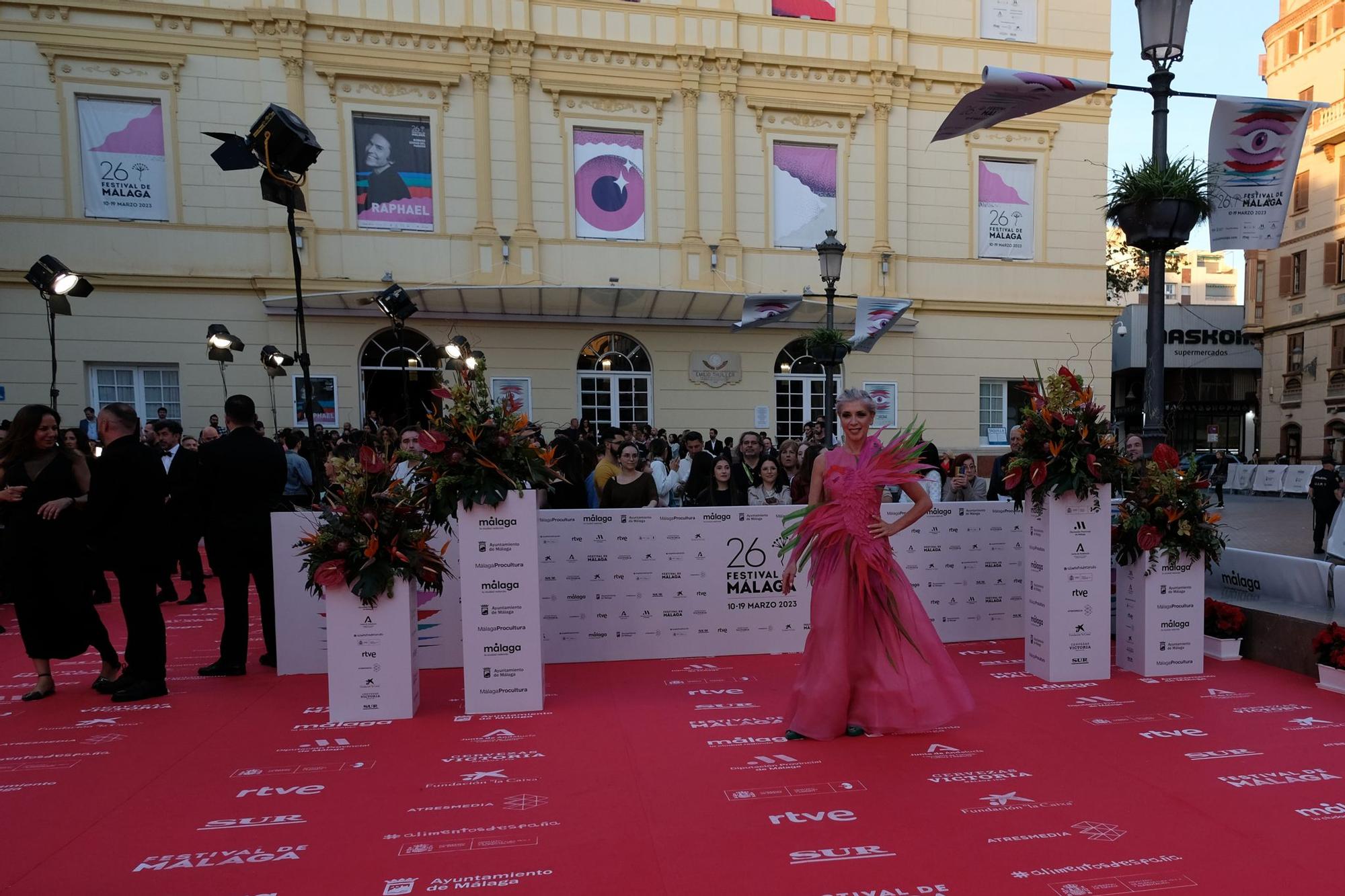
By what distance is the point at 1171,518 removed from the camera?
564 cm

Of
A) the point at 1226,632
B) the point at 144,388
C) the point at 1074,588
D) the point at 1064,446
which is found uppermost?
the point at 144,388

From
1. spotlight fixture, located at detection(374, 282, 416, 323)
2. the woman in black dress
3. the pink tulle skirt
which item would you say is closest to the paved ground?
the pink tulle skirt

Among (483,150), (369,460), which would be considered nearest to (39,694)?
(369,460)

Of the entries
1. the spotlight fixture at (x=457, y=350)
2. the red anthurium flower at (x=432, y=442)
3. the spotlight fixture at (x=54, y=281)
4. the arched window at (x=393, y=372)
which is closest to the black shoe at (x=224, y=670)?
the red anthurium flower at (x=432, y=442)

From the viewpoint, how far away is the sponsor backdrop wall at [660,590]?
6.20 metres

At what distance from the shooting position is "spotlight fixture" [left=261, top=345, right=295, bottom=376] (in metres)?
14.3

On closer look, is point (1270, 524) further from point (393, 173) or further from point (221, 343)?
point (221, 343)

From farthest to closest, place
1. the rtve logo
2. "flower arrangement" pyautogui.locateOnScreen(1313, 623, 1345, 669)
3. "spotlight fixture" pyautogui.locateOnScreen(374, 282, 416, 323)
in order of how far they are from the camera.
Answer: "spotlight fixture" pyautogui.locateOnScreen(374, 282, 416, 323)
"flower arrangement" pyautogui.locateOnScreen(1313, 623, 1345, 669)
the rtve logo

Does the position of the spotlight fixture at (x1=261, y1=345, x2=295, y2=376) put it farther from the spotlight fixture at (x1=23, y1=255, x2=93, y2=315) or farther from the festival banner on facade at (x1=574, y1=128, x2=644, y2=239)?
the festival banner on facade at (x1=574, y1=128, x2=644, y2=239)

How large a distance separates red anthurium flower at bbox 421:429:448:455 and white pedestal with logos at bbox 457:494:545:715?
41 centimetres

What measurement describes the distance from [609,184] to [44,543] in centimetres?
1351

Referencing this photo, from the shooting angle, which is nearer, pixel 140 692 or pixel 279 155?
pixel 140 692

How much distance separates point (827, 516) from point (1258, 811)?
7.69ft

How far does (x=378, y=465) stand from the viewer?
5094mm
